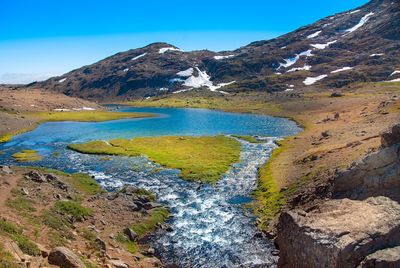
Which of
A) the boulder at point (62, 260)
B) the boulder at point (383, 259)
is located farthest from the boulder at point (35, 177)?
the boulder at point (383, 259)

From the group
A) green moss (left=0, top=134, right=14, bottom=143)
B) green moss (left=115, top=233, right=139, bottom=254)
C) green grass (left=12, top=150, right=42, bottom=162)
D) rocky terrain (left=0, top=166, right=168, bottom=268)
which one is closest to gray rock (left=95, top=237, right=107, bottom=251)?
rocky terrain (left=0, top=166, right=168, bottom=268)

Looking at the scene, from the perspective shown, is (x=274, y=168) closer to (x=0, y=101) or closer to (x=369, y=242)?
(x=369, y=242)

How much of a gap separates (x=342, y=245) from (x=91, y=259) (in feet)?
72.7

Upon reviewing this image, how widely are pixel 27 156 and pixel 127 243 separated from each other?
57.9 metres

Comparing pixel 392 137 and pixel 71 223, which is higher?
pixel 392 137

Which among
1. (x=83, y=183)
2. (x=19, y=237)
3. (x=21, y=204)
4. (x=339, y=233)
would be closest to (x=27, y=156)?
(x=83, y=183)

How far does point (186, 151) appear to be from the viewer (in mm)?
94438

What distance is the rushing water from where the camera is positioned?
4131cm

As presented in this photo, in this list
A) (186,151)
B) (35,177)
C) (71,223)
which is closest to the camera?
(71,223)

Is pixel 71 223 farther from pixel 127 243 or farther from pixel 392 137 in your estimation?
→ pixel 392 137

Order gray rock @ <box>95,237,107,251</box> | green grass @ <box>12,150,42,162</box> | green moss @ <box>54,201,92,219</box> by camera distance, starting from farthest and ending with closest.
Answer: green grass @ <box>12,150,42,162</box> < green moss @ <box>54,201,92,219</box> < gray rock @ <box>95,237,107,251</box>

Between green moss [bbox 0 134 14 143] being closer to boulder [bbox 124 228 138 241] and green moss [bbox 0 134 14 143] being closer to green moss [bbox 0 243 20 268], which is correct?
boulder [bbox 124 228 138 241]

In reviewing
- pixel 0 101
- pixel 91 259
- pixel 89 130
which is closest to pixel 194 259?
pixel 91 259

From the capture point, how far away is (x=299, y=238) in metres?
30.9
